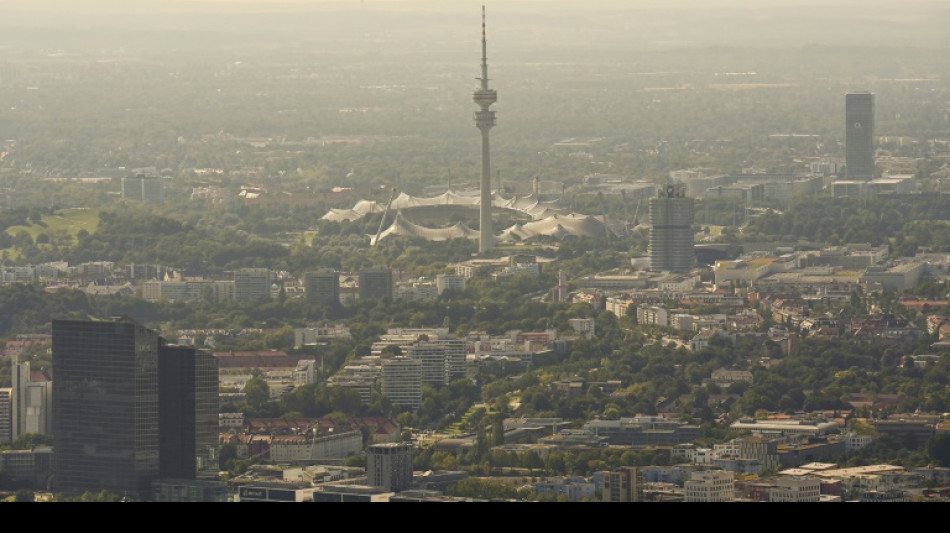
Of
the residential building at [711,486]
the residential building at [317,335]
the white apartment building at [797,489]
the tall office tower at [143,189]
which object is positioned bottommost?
the residential building at [711,486]

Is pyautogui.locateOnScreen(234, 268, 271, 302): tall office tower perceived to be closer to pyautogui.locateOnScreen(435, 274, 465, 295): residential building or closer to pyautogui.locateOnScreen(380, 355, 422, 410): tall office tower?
pyautogui.locateOnScreen(435, 274, 465, 295): residential building

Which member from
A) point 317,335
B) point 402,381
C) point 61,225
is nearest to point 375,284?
point 317,335

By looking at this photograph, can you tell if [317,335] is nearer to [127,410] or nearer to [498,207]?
[127,410]

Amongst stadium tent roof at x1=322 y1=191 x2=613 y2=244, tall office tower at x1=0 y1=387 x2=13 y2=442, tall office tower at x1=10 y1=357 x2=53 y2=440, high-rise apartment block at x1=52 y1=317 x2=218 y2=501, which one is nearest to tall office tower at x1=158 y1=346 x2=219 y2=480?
high-rise apartment block at x1=52 y1=317 x2=218 y2=501

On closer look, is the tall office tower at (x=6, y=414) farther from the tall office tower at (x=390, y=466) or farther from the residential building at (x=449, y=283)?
the residential building at (x=449, y=283)

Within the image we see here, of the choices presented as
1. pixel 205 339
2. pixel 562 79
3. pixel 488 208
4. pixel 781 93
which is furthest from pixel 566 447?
pixel 562 79

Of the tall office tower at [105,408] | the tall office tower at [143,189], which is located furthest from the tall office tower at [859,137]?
the tall office tower at [105,408]
